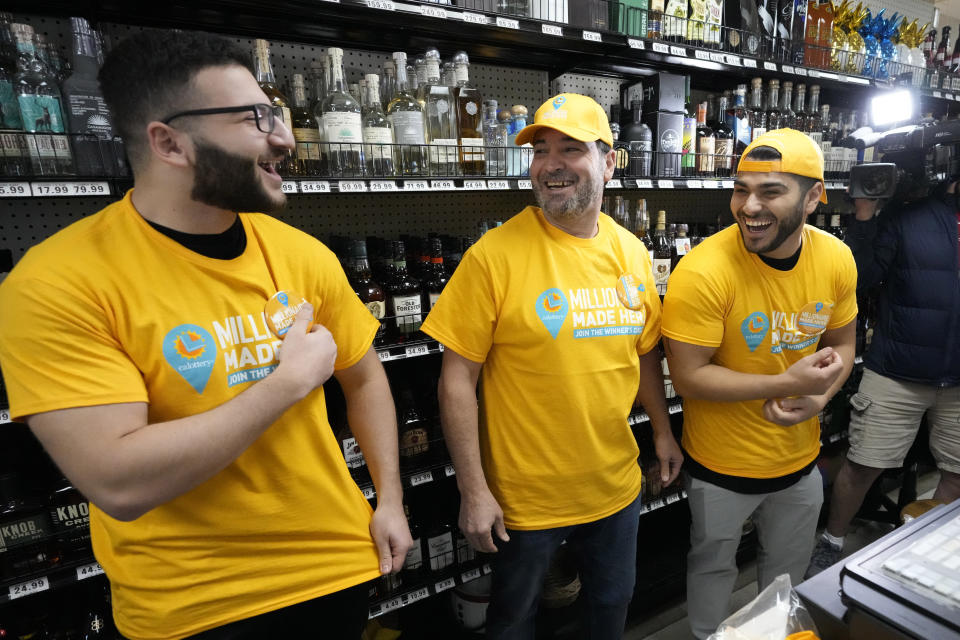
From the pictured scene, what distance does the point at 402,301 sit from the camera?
1.76 m

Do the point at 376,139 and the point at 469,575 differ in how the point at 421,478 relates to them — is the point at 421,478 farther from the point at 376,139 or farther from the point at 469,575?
the point at 376,139

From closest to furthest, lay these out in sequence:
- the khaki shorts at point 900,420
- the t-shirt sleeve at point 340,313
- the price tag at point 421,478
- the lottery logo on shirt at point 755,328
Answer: the t-shirt sleeve at point 340,313
the lottery logo on shirt at point 755,328
the price tag at point 421,478
the khaki shorts at point 900,420

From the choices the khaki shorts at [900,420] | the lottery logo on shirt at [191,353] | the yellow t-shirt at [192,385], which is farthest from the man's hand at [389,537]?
the khaki shorts at [900,420]

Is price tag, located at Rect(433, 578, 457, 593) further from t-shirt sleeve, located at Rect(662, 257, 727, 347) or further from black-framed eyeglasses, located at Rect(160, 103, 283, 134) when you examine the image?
black-framed eyeglasses, located at Rect(160, 103, 283, 134)

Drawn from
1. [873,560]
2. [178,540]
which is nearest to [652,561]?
[873,560]

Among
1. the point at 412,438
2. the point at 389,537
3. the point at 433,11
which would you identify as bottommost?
the point at 412,438

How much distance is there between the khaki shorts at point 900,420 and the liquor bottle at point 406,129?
8.00 ft

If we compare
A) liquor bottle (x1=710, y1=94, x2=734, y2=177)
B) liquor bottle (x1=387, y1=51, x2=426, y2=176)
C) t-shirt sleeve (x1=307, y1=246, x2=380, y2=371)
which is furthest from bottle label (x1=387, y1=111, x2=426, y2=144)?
liquor bottle (x1=710, y1=94, x2=734, y2=177)

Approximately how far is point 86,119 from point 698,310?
1.85 m

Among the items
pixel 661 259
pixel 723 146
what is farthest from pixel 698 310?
pixel 723 146

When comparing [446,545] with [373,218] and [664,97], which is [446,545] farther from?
[664,97]

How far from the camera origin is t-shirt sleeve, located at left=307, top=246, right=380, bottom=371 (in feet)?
3.77

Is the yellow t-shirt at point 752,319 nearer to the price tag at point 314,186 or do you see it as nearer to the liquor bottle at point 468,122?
the liquor bottle at point 468,122

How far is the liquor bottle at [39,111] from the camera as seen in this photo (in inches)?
50.6
